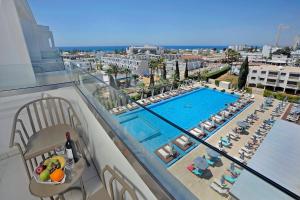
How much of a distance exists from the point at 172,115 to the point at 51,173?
10.4m

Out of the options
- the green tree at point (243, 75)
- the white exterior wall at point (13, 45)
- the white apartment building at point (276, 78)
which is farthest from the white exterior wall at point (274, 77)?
the white exterior wall at point (13, 45)

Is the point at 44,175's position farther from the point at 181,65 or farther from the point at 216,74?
the point at 181,65

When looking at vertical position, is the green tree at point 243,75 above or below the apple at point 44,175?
below

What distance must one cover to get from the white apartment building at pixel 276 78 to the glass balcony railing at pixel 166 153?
19.8m

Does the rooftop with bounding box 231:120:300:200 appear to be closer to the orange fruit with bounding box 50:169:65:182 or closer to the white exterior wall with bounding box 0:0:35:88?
the orange fruit with bounding box 50:169:65:182

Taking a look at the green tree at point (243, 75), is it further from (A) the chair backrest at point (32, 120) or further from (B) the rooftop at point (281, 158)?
(A) the chair backrest at point (32, 120)

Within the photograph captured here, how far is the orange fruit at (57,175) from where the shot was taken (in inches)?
43.9

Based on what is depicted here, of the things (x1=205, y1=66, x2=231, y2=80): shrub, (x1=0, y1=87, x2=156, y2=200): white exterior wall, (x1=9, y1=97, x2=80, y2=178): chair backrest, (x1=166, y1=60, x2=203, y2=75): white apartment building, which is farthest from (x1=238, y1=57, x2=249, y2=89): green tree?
(x1=9, y1=97, x2=80, y2=178): chair backrest

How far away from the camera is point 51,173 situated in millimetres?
1139

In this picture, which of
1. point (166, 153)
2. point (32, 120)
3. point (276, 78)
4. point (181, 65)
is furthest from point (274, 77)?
point (32, 120)

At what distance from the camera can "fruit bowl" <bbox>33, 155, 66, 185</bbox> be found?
111 centimetres

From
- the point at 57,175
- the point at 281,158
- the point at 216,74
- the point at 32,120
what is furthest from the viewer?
the point at 216,74

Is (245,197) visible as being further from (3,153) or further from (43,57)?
(43,57)

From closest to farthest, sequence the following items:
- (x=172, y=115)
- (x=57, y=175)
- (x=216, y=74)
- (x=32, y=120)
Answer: (x=57, y=175)
(x=32, y=120)
(x=172, y=115)
(x=216, y=74)
